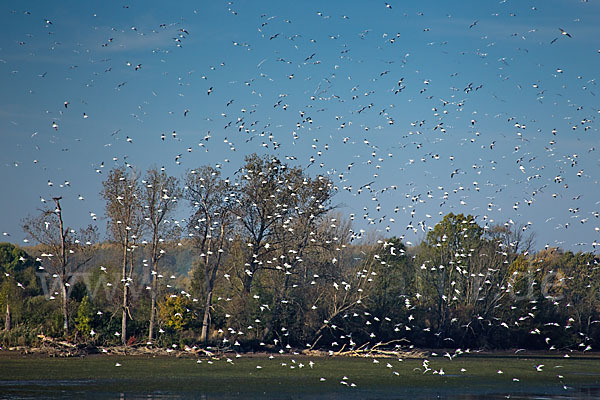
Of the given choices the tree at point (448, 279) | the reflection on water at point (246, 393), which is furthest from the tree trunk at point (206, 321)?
the reflection on water at point (246, 393)

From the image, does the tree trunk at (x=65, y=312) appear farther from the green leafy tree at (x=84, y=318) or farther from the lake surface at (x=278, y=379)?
the lake surface at (x=278, y=379)

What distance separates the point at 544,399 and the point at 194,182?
3071 cm

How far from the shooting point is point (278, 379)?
3294 centimetres

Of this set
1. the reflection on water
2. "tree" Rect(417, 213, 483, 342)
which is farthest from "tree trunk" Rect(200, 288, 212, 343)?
the reflection on water

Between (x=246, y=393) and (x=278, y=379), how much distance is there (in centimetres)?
503

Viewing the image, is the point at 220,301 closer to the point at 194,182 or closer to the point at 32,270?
the point at 194,182

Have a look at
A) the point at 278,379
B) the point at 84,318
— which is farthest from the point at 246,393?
the point at 84,318

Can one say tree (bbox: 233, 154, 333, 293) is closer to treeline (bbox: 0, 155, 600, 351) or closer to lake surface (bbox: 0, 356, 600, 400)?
treeline (bbox: 0, 155, 600, 351)

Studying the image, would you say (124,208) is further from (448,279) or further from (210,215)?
(448,279)

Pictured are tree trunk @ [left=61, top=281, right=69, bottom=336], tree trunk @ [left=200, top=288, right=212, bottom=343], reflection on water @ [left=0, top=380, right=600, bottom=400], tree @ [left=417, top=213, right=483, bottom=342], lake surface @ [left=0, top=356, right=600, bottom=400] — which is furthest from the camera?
tree @ [left=417, top=213, right=483, bottom=342]

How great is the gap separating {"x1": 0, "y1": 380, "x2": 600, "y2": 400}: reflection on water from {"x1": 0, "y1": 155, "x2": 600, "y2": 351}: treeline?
13.0 meters

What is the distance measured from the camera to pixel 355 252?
264 ft

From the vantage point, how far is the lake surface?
27.8m

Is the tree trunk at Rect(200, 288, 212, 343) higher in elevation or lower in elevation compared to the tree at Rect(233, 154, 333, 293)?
lower
